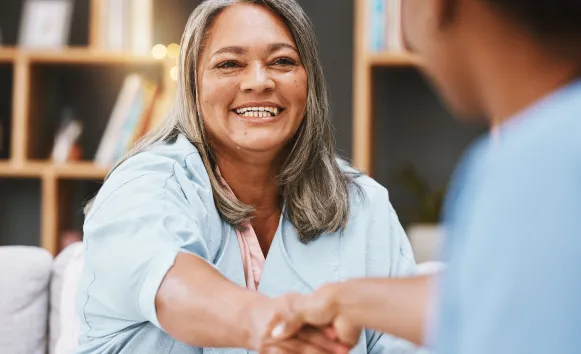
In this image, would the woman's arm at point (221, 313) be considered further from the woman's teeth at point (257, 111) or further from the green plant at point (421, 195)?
the green plant at point (421, 195)

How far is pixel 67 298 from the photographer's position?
1922 mm

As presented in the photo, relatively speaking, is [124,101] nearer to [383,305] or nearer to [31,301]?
[31,301]

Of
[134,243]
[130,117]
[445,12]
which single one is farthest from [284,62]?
[130,117]

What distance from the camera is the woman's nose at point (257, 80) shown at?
1736 millimetres

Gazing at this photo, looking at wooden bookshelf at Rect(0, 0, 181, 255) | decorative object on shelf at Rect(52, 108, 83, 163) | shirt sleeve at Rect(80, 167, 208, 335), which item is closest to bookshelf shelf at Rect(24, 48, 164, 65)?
wooden bookshelf at Rect(0, 0, 181, 255)

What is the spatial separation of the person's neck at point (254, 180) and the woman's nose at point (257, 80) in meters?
0.13

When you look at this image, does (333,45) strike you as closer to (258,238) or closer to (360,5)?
(360,5)

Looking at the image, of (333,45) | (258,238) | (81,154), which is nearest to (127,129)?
(81,154)

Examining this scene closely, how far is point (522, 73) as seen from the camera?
0.68 metres

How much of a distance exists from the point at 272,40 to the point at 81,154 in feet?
7.47

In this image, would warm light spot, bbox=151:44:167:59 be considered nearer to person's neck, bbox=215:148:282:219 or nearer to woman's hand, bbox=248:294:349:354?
person's neck, bbox=215:148:282:219

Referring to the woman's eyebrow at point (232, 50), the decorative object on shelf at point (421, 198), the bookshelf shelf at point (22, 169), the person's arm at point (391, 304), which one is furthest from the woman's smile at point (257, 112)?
the bookshelf shelf at point (22, 169)

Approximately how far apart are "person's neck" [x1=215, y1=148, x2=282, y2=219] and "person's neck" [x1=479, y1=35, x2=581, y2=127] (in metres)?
1.07

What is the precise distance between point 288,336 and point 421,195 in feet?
8.04
